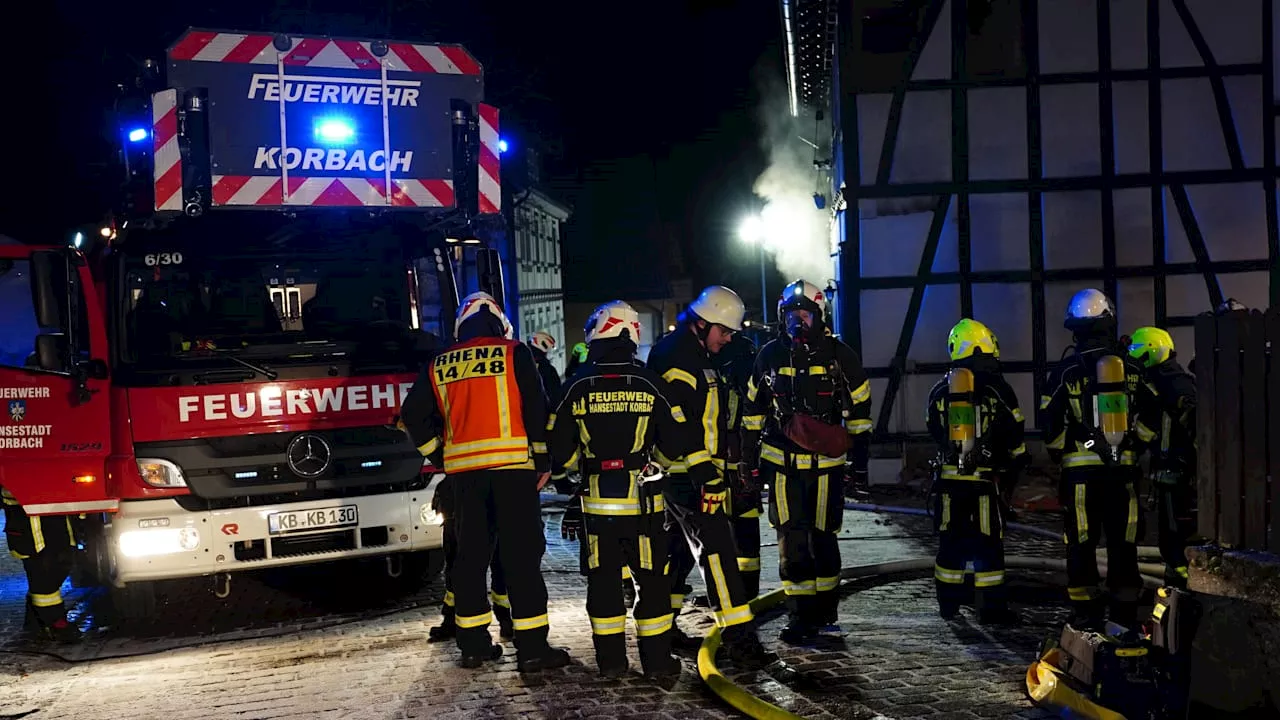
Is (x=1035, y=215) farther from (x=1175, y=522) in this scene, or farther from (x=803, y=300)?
(x=803, y=300)

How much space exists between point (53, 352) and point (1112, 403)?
626 centimetres

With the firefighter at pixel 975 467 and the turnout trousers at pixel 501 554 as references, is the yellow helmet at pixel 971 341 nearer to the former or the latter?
the firefighter at pixel 975 467

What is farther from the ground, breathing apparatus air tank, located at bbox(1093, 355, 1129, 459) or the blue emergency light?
the blue emergency light

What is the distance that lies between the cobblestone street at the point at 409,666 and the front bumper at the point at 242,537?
477 millimetres

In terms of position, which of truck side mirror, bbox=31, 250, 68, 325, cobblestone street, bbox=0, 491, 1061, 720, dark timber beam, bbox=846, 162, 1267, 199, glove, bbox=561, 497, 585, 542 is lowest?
cobblestone street, bbox=0, 491, 1061, 720

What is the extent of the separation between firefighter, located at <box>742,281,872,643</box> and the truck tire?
3.95 m

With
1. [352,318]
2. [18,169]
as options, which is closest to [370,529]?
[352,318]

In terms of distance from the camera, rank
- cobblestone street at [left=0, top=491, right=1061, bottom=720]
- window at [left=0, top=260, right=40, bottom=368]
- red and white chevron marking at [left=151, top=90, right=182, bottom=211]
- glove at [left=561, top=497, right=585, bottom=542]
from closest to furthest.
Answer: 1. cobblestone street at [left=0, top=491, right=1061, bottom=720]
2. glove at [left=561, top=497, right=585, bottom=542]
3. red and white chevron marking at [left=151, top=90, right=182, bottom=211]
4. window at [left=0, top=260, right=40, bottom=368]

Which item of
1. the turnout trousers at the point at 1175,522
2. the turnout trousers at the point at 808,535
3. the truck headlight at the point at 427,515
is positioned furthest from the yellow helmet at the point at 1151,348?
the truck headlight at the point at 427,515

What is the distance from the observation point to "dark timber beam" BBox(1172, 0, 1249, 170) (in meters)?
12.7

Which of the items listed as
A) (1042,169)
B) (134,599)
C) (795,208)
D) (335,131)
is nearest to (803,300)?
(335,131)

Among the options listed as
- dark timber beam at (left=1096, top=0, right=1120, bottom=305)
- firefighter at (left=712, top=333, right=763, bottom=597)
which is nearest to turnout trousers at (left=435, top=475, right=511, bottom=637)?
Result: firefighter at (left=712, top=333, right=763, bottom=597)

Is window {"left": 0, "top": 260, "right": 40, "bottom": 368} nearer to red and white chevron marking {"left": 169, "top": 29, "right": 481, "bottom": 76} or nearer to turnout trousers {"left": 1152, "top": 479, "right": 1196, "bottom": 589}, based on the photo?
red and white chevron marking {"left": 169, "top": 29, "right": 481, "bottom": 76}

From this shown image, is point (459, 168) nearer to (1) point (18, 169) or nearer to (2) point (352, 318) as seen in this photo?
(2) point (352, 318)
